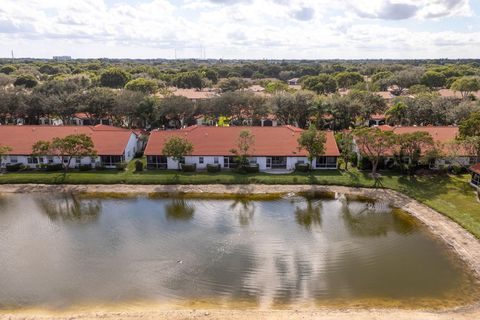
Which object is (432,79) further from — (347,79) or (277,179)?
(277,179)

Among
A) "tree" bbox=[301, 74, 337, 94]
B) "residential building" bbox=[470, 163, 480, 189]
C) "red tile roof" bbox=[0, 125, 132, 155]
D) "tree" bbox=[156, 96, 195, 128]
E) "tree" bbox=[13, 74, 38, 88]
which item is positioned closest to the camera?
"residential building" bbox=[470, 163, 480, 189]

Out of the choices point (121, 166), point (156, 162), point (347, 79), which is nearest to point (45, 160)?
point (121, 166)

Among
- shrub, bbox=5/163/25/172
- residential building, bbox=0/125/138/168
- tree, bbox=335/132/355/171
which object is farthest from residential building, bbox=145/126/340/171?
shrub, bbox=5/163/25/172

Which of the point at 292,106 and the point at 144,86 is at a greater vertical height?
the point at 144,86

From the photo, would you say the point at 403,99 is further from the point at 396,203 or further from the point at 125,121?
the point at 125,121

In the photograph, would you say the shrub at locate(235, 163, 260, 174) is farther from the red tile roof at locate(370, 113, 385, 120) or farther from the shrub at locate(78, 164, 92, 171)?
the red tile roof at locate(370, 113, 385, 120)

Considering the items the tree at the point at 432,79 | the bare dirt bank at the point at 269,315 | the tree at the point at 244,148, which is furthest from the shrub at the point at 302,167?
the tree at the point at 432,79
